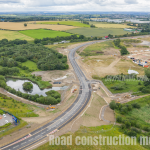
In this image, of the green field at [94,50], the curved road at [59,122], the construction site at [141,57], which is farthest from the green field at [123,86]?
the green field at [94,50]

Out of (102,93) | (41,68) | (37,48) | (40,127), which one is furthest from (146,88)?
(37,48)

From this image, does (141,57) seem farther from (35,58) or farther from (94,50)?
(35,58)

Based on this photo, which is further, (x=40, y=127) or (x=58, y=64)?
(x=58, y=64)

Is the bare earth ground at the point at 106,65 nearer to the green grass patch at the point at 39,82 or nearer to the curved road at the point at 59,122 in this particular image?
the curved road at the point at 59,122


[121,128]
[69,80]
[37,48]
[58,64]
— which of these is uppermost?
[37,48]

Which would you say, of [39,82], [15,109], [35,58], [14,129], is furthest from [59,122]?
[35,58]

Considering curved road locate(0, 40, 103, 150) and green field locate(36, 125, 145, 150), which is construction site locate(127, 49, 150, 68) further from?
green field locate(36, 125, 145, 150)

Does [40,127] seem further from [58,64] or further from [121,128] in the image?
[58,64]

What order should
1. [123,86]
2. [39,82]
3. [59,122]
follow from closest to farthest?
[59,122] → [123,86] → [39,82]
